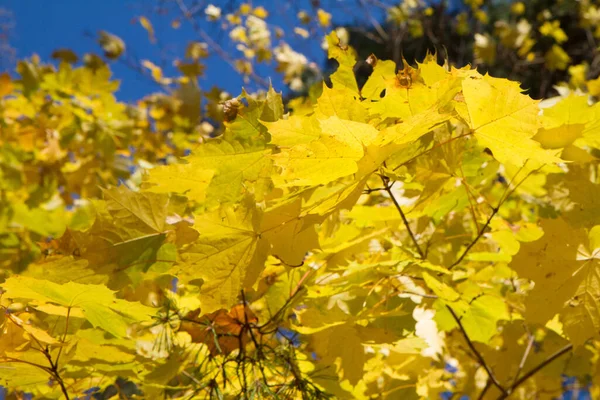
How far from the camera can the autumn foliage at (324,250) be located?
0.60 metres

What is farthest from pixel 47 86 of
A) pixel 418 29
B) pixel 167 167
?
pixel 418 29

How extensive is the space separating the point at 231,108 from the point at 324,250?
261 mm

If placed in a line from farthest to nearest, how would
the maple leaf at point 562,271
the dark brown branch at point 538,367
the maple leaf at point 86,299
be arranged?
the dark brown branch at point 538,367
the maple leaf at point 562,271
the maple leaf at point 86,299

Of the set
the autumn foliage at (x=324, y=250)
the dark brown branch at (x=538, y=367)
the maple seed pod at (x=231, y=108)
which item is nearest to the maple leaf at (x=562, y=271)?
the autumn foliage at (x=324, y=250)

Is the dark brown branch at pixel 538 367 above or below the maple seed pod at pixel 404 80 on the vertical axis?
below

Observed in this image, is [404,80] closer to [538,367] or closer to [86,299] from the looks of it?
[86,299]

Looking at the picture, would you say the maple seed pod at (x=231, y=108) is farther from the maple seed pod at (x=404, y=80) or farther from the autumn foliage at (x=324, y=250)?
the maple seed pod at (x=404, y=80)

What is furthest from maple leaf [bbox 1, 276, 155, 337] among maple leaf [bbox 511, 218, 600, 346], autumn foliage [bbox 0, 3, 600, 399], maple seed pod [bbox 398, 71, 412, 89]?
maple leaf [bbox 511, 218, 600, 346]

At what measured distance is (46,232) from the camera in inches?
73.0

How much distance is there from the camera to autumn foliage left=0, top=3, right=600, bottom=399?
1.97 ft

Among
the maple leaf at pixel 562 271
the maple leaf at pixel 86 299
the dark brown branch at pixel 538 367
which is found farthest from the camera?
the dark brown branch at pixel 538 367

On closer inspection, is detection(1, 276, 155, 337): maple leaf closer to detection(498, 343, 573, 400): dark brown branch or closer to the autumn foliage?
the autumn foliage

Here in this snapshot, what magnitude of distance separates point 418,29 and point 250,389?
3975 millimetres

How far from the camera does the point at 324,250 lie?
0.83 metres
